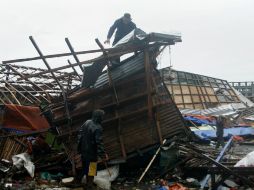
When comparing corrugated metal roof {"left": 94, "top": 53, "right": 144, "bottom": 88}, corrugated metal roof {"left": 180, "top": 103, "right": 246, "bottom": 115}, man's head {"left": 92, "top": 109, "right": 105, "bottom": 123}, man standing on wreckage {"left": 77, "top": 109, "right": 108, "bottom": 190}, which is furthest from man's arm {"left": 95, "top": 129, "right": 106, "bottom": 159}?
corrugated metal roof {"left": 180, "top": 103, "right": 246, "bottom": 115}

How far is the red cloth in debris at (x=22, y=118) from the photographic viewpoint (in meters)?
9.72

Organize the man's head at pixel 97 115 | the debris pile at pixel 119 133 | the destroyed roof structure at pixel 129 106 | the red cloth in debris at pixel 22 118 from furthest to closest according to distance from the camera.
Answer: the red cloth in debris at pixel 22 118
the destroyed roof structure at pixel 129 106
the debris pile at pixel 119 133
the man's head at pixel 97 115

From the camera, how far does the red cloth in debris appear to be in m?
9.72

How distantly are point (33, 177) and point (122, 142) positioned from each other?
2496 millimetres

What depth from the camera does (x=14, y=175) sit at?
27.2 feet

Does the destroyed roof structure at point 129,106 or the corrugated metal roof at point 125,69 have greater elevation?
the corrugated metal roof at point 125,69

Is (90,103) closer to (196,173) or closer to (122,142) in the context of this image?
(122,142)

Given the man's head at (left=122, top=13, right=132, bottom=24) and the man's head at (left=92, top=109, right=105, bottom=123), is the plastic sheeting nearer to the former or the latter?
the man's head at (left=92, top=109, right=105, bottom=123)

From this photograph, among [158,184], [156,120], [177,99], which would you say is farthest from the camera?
[177,99]

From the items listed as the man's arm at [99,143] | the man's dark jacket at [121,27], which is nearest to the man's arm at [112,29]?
the man's dark jacket at [121,27]

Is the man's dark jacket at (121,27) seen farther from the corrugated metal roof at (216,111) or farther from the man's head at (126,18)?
the corrugated metal roof at (216,111)

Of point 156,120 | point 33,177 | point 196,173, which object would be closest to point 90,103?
point 156,120

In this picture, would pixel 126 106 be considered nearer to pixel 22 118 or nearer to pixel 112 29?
pixel 112 29

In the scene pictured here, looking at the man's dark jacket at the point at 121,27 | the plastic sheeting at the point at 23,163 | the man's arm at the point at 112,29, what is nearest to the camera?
the plastic sheeting at the point at 23,163
